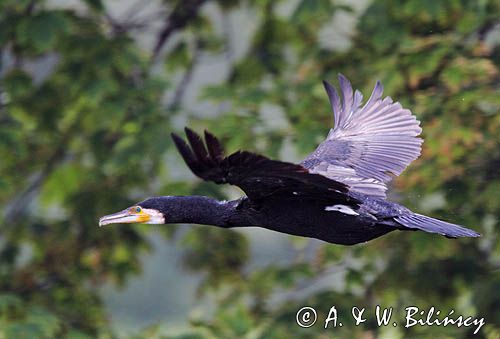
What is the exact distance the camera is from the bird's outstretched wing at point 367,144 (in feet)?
15.6

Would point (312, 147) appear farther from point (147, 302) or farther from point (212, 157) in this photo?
point (147, 302)

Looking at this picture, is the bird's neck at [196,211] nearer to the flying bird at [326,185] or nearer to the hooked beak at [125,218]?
the flying bird at [326,185]

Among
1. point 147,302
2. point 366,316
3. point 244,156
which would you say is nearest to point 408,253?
point 366,316

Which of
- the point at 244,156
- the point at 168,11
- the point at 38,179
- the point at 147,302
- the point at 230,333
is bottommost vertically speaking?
the point at 244,156

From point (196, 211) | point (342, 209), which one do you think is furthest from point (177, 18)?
point (342, 209)

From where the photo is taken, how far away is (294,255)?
796 cm

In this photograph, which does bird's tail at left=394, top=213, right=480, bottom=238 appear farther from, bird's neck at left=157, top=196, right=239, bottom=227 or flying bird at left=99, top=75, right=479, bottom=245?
bird's neck at left=157, top=196, right=239, bottom=227

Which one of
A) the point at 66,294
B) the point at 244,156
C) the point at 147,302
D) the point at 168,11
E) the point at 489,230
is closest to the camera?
the point at 244,156

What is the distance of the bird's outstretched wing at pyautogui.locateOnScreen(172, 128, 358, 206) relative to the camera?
3.59 m

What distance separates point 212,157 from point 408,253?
12.1 feet

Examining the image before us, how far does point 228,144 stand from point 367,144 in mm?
1799

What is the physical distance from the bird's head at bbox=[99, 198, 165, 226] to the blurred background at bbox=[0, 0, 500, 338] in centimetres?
174
